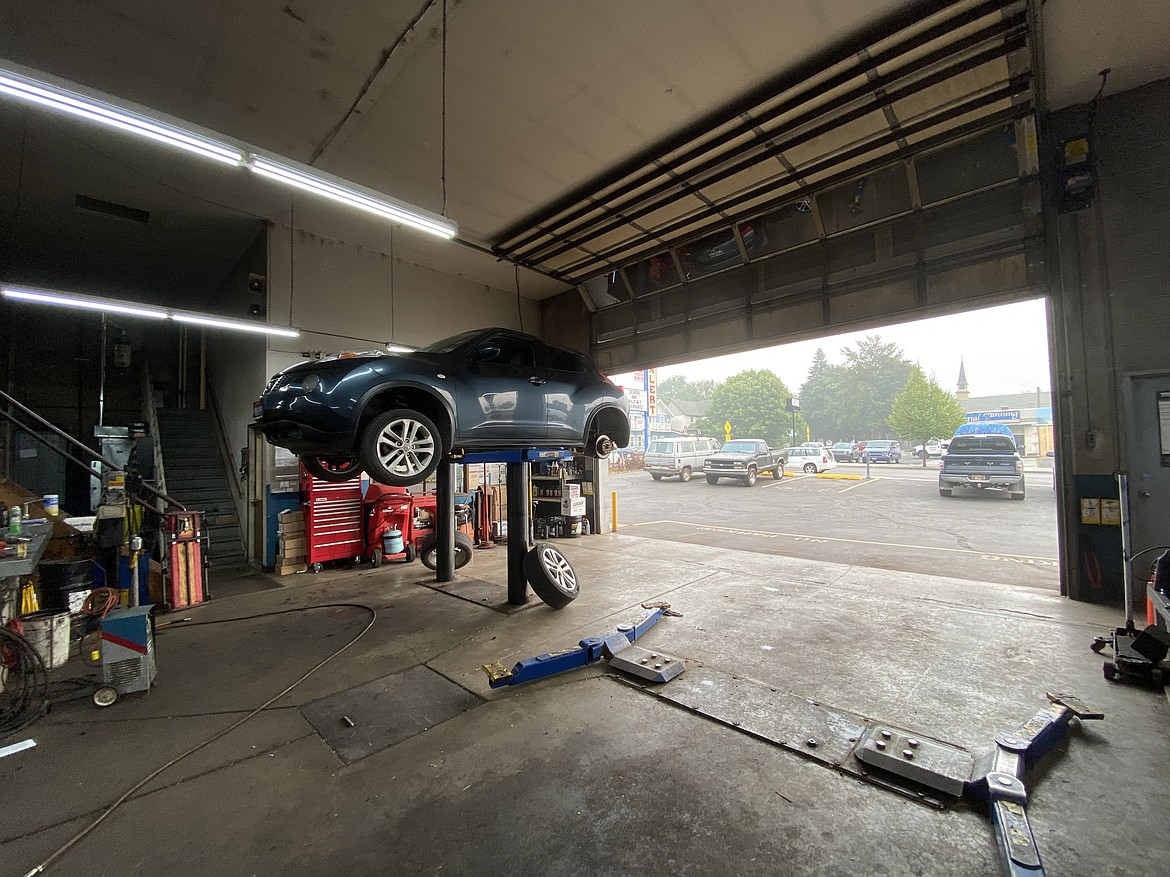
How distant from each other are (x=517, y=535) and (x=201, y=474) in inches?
245

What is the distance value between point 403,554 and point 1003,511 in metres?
12.1

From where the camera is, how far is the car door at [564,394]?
14.0 ft

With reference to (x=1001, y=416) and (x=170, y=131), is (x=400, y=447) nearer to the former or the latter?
(x=170, y=131)

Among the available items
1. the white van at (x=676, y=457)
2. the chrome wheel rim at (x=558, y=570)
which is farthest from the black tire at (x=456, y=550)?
the white van at (x=676, y=457)

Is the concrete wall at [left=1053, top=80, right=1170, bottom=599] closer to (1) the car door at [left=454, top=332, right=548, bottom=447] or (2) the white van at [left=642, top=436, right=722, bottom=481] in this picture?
(1) the car door at [left=454, top=332, right=548, bottom=447]

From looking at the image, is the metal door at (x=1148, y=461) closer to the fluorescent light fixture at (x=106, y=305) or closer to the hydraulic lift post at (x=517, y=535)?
the hydraulic lift post at (x=517, y=535)

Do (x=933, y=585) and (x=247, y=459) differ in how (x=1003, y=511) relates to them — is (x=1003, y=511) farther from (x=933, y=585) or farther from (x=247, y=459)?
(x=247, y=459)

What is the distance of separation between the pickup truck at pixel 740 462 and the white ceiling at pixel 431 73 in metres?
11.8

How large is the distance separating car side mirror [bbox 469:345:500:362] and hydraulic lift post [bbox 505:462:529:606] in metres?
1.14

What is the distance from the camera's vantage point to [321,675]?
126 inches

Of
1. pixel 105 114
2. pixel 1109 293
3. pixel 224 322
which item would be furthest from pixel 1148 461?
pixel 224 322

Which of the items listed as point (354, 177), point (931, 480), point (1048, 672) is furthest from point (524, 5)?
point (931, 480)

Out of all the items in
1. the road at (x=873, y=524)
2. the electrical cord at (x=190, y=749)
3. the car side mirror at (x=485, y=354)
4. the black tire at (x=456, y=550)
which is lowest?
the road at (x=873, y=524)

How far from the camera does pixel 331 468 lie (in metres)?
3.94
